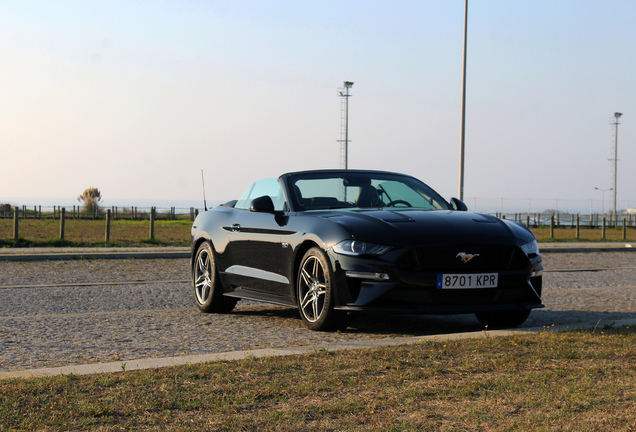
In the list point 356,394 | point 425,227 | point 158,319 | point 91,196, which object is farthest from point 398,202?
point 91,196

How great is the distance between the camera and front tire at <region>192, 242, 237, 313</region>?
29.2 ft

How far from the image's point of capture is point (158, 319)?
27.2 feet

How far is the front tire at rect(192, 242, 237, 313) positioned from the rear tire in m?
2.87

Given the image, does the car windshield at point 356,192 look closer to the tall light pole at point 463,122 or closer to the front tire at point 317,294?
the front tire at point 317,294

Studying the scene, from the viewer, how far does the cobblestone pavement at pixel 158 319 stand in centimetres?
639

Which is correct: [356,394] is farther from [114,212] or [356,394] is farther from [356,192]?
[114,212]

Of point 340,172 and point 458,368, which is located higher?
point 340,172

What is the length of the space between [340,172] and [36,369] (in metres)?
4.14

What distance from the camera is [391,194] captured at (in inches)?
328

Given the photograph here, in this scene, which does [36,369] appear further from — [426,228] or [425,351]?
[426,228]

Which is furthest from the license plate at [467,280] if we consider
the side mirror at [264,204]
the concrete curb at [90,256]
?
the concrete curb at [90,256]

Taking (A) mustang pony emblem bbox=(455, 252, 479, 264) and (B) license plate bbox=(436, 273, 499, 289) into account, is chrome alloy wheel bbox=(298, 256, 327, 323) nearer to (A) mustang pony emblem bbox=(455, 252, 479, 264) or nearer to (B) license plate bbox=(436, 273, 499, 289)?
(B) license plate bbox=(436, 273, 499, 289)

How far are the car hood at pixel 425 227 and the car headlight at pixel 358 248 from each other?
44 millimetres

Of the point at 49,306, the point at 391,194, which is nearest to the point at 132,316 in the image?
the point at 49,306
